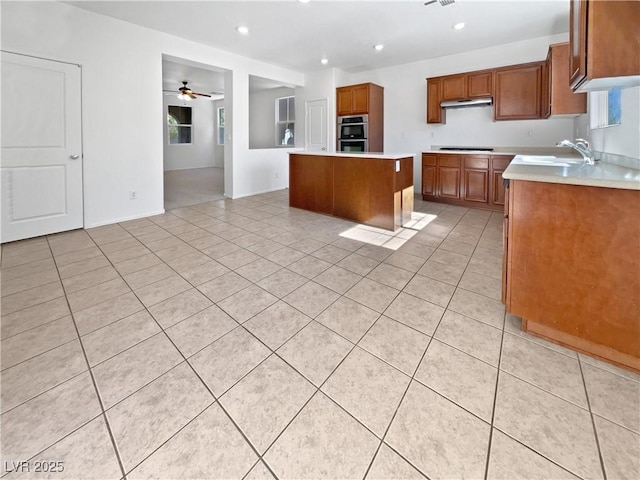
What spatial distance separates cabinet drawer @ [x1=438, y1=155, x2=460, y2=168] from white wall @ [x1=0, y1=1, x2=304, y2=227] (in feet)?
14.5

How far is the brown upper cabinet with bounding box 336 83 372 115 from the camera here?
6.42 m

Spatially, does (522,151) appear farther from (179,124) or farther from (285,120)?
(179,124)

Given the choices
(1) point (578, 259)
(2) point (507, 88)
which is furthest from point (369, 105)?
(1) point (578, 259)

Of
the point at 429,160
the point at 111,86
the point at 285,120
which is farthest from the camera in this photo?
the point at 285,120

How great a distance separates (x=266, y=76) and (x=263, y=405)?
6.65 m

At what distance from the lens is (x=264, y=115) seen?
983cm

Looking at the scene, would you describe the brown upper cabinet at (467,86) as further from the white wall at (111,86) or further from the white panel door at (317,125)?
the white wall at (111,86)

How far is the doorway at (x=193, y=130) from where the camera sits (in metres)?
8.41

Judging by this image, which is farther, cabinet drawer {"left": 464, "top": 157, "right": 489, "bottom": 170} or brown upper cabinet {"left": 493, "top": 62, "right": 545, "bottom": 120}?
cabinet drawer {"left": 464, "top": 157, "right": 489, "bottom": 170}

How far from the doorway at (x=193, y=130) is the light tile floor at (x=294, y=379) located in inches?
221

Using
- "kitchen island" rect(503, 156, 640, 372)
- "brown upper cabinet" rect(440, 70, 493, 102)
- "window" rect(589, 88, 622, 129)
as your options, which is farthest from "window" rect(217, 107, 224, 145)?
"kitchen island" rect(503, 156, 640, 372)

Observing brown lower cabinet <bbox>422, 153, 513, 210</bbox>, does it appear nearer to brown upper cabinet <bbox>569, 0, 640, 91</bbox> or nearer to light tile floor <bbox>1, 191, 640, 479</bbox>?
light tile floor <bbox>1, 191, 640, 479</bbox>

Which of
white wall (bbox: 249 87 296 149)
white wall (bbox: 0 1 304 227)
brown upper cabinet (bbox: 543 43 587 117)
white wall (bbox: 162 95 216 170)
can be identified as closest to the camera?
brown upper cabinet (bbox: 543 43 587 117)

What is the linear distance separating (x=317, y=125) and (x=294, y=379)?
672 cm
